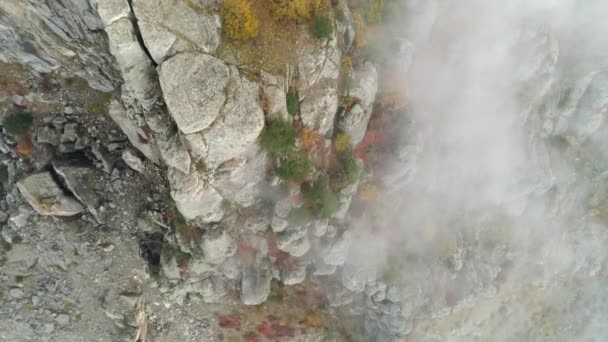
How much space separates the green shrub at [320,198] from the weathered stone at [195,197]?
5.06 m

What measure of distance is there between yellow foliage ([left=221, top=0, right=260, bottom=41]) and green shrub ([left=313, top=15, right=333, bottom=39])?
11.0 ft

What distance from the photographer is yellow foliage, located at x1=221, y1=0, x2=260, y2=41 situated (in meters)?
20.4

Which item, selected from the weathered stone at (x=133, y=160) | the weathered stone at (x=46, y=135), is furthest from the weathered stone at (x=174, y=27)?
the weathered stone at (x=46, y=135)

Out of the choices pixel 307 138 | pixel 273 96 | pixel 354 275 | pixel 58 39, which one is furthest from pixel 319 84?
pixel 354 275

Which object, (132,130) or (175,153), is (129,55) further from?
(132,130)

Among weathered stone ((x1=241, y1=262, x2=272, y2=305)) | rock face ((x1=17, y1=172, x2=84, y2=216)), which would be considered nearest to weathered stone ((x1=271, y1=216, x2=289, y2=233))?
weathered stone ((x1=241, y1=262, x2=272, y2=305))

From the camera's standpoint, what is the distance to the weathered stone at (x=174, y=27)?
19109 millimetres

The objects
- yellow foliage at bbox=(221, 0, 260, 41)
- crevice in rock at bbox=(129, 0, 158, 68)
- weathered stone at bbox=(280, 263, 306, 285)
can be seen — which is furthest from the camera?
weathered stone at bbox=(280, 263, 306, 285)

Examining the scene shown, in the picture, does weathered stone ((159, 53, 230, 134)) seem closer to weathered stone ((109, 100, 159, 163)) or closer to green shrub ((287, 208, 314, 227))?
weathered stone ((109, 100, 159, 163))

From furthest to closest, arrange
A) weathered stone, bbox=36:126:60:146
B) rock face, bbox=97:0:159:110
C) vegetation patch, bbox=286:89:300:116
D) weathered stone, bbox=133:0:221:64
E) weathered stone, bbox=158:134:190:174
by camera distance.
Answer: weathered stone, bbox=36:126:60:146 < vegetation patch, bbox=286:89:300:116 < weathered stone, bbox=158:134:190:174 < weathered stone, bbox=133:0:221:64 < rock face, bbox=97:0:159:110

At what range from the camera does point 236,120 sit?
20.9 meters

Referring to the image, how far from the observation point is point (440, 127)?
32.9 meters

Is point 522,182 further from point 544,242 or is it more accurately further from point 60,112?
point 60,112

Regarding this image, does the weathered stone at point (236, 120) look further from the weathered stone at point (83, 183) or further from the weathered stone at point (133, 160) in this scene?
the weathered stone at point (83, 183)
